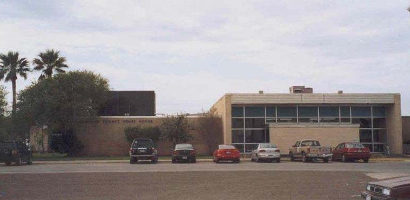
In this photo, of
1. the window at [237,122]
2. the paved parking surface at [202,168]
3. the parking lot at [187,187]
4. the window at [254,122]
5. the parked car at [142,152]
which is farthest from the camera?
the window at [254,122]

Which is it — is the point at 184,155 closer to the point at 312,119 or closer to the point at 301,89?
the point at 312,119

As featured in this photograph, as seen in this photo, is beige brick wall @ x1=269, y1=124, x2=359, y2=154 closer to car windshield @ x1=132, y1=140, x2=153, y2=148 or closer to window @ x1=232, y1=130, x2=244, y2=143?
window @ x1=232, y1=130, x2=244, y2=143

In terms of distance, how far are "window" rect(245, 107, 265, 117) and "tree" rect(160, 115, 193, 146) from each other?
577cm

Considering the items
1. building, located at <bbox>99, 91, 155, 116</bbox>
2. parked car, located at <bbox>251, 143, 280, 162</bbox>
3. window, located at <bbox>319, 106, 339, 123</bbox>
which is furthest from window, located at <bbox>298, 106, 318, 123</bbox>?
building, located at <bbox>99, 91, 155, 116</bbox>

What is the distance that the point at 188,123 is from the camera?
48.8m

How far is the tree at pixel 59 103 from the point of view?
46406 millimetres

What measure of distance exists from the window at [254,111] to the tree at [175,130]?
577 centimetres

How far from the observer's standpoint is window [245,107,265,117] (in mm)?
47781

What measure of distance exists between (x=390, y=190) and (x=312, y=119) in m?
38.4

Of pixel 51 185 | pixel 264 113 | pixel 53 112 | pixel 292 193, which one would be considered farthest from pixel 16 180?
pixel 264 113

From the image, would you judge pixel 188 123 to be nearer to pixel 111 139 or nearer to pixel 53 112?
pixel 111 139

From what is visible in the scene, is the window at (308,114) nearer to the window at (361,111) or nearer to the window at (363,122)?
the window at (361,111)

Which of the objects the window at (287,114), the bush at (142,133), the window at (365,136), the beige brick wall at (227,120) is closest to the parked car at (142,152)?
the bush at (142,133)

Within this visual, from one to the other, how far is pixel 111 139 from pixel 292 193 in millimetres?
35646
